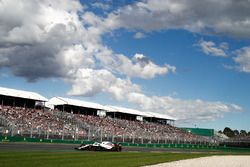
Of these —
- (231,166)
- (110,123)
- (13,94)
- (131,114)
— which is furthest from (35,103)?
(231,166)

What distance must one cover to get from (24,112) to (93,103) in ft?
77.0

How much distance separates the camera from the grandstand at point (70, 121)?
47.9 metres

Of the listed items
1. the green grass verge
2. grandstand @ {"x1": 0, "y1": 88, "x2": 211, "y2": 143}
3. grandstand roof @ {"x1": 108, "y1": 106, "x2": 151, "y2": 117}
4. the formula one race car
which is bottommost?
the green grass verge

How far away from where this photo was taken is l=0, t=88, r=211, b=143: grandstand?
47.9 metres

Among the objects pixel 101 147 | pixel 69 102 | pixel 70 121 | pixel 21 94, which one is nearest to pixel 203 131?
pixel 69 102

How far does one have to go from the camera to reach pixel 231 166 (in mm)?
21094

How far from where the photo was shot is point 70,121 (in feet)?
201

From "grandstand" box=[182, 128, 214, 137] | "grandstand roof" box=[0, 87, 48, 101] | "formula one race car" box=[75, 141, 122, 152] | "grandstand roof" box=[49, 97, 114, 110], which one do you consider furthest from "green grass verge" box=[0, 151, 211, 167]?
"grandstand" box=[182, 128, 214, 137]

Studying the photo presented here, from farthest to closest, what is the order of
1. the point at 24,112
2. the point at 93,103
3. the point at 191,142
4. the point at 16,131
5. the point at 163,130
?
1. the point at 163,130
2. the point at 93,103
3. the point at 191,142
4. the point at 24,112
5. the point at 16,131

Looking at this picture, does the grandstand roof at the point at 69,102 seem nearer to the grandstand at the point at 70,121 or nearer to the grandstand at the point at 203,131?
the grandstand at the point at 70,121

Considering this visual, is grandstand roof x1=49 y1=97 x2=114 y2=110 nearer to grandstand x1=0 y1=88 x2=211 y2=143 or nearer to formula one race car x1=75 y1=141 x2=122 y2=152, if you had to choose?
grandstand x1=0 y1=88 x2=211 y2=143

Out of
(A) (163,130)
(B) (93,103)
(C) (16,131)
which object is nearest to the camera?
(C) (16,131)

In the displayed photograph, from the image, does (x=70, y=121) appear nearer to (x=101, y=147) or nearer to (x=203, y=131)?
(x=101, y=147)

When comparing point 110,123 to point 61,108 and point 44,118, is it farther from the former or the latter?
point 44,118
